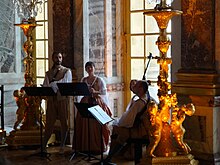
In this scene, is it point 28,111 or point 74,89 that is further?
point 28,111

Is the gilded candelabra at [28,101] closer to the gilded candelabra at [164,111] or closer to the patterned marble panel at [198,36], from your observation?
the patterned marble panel at [198,36]

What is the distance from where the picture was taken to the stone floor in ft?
26.3

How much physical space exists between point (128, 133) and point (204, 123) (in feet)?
4.10

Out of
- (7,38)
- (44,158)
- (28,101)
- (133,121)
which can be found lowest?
(44,158)

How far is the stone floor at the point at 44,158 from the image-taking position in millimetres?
8031

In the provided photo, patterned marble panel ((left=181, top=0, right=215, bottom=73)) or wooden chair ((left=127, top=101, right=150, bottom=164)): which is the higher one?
patterned marble panel ((left=181, top=0, right=215, bottom=73))

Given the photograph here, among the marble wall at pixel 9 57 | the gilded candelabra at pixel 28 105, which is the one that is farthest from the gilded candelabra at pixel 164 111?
the marble wall at pixel 9 57

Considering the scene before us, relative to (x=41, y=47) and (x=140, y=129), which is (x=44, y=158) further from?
(x=41, y=47)

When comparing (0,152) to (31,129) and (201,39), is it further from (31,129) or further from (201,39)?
(201,39)

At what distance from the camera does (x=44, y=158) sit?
8422mm

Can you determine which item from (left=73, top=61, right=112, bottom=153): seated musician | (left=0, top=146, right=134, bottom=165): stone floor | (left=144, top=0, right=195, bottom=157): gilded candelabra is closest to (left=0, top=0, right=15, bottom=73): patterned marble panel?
(left=0, top=146, right=134, bottom=165): stone floor

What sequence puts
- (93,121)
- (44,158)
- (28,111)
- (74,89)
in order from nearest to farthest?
1. (74,89)
2. (44,158)
3. (93,121)
4. (28,111)

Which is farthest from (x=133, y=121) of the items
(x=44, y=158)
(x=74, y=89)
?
(x=44, y=158)

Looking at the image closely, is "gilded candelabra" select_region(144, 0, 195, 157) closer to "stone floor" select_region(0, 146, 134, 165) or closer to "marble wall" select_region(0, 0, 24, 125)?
"stone floor" select_region(0, 146, 134, 165)
